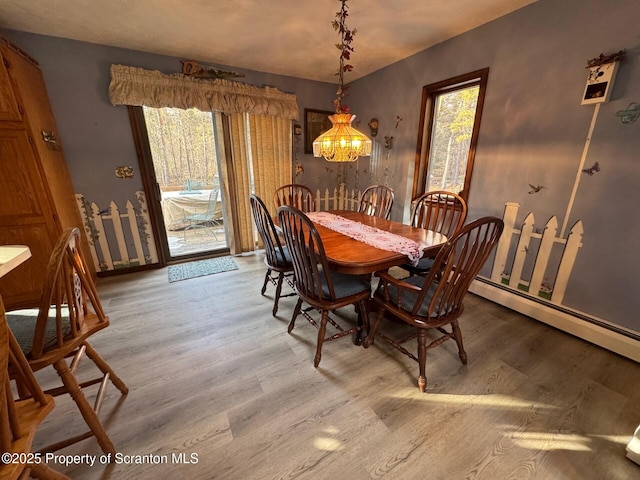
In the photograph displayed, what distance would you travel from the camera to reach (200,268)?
3107 millimetres

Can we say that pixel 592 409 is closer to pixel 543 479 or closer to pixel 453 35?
pixel 543 479

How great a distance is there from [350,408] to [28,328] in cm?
150

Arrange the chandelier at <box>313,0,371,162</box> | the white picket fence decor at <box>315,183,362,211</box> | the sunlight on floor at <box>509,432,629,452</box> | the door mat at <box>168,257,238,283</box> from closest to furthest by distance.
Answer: the sunlight on floor at <box>509,432,629,452</box>, the chandelier at <box>313,0,371,162</box>, the door mat at <box>168,257,238,283</box>, the white picket fence decor at <box>315,183,362,211</box>

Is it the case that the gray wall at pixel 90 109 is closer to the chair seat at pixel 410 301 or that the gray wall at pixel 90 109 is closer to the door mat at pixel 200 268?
the door mat at pixel 200 268

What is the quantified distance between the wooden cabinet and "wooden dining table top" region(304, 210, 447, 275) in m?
2.29

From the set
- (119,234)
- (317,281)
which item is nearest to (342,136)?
(317,281)

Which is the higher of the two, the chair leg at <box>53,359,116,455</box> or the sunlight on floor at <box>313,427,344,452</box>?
the chair leg at <box>53,359,116,455</box>

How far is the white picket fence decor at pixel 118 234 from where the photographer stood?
2756 mm

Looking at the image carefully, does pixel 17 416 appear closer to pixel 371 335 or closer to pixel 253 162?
pixel 371 335

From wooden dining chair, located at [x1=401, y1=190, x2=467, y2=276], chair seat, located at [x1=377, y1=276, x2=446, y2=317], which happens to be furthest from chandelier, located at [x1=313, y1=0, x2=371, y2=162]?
chair seat, located at [x1=377, y1=276, x2=446, y2=317]

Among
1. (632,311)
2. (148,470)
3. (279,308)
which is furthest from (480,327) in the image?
(148,470)

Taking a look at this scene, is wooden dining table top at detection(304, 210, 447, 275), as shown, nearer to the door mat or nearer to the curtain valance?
the door mat

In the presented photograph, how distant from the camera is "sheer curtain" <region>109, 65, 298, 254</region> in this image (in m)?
2.61

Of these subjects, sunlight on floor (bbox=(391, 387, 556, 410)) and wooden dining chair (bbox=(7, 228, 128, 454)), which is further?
sunlight on floor (bbox=(391, 387, 556, 410))
